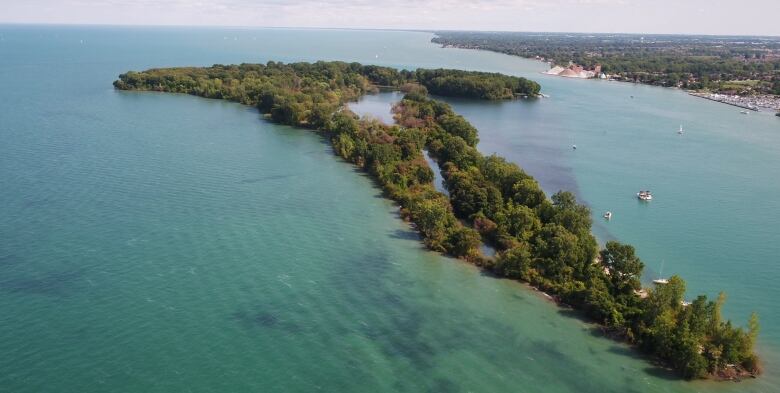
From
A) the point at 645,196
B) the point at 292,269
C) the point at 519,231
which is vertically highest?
the point at 645,196

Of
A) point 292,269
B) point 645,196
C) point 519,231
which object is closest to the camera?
point 292,269

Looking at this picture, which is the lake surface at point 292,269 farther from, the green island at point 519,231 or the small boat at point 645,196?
the green island at point 519,231

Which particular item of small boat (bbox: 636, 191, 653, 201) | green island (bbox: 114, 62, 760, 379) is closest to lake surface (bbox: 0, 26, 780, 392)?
small boat (bbox: 636, 191, 653, 201)

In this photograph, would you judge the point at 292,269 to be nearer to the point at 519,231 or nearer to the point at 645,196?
the point at 519,231

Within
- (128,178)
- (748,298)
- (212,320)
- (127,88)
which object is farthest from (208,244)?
(127,88)

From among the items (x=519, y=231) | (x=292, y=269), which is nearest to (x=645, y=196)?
(x=519, y=231)

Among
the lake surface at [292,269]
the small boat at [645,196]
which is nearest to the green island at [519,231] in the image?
the lake surface at [292,269]

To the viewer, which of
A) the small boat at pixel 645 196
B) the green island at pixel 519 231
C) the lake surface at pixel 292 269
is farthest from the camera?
the small boat at pixel 645 196
